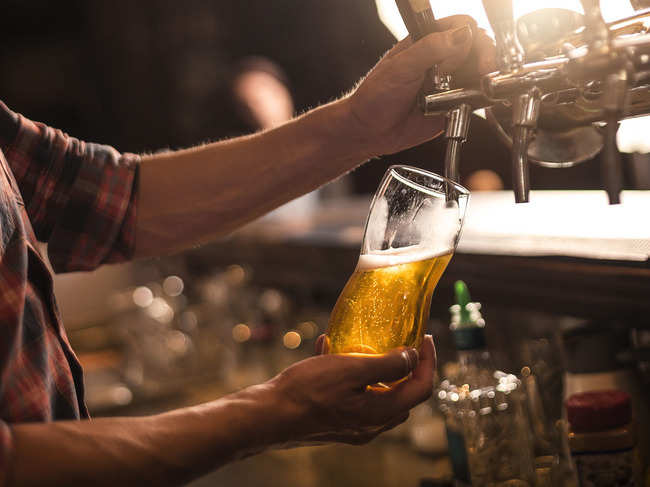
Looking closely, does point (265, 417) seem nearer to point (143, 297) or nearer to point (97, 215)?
point (97, 215)

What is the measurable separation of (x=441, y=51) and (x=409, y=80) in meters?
0.11

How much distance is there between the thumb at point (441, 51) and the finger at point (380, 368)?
0.36 meters

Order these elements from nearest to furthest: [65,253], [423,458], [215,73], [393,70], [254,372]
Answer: [393,70]
[65,253]
[423,458]
[254,372]
[215,73]

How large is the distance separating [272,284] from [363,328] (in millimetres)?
1705

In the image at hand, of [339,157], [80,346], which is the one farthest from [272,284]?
[339,157]

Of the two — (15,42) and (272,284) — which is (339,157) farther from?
(15,42)

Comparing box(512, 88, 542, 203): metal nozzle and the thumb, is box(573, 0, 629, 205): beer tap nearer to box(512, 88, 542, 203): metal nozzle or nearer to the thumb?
box(512, 88, 542, 203): metal nozzle

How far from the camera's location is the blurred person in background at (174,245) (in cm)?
70

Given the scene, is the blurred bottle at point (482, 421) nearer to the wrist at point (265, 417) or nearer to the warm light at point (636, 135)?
the wrist at point (265, 417)

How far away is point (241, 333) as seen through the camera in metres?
2.15

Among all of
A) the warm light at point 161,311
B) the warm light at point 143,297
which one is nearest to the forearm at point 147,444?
the warm light at point 161,311

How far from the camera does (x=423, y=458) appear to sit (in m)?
1.42

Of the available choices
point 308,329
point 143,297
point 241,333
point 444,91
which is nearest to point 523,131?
point 444,91

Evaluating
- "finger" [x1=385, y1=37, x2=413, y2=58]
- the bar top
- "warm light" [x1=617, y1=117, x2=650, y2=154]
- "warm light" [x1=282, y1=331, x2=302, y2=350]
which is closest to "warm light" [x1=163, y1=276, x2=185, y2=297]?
the bar top
